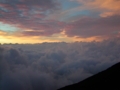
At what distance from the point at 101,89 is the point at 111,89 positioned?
24.1 feet

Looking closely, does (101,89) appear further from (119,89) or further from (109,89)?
(119,89)

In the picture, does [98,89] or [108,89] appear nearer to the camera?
[108,89]

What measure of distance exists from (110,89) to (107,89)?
6.15 feet

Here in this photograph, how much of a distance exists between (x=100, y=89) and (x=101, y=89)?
678 millimetres

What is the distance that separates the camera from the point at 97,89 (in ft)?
176

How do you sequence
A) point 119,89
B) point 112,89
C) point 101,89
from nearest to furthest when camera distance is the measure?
point 119,89, point 112,89, point 101,89

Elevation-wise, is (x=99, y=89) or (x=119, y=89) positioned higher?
(x=119, y=89)

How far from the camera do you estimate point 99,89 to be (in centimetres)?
5272

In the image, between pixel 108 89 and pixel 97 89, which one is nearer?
pixel 108 89

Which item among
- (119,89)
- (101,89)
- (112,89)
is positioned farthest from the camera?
(101,89)

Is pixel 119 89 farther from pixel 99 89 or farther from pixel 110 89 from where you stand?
pixel 99 89

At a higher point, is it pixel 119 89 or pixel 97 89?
pixel 119 89

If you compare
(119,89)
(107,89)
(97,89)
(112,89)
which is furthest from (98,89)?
(119,89)

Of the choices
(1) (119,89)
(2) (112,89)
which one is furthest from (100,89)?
(1) (119,89)
